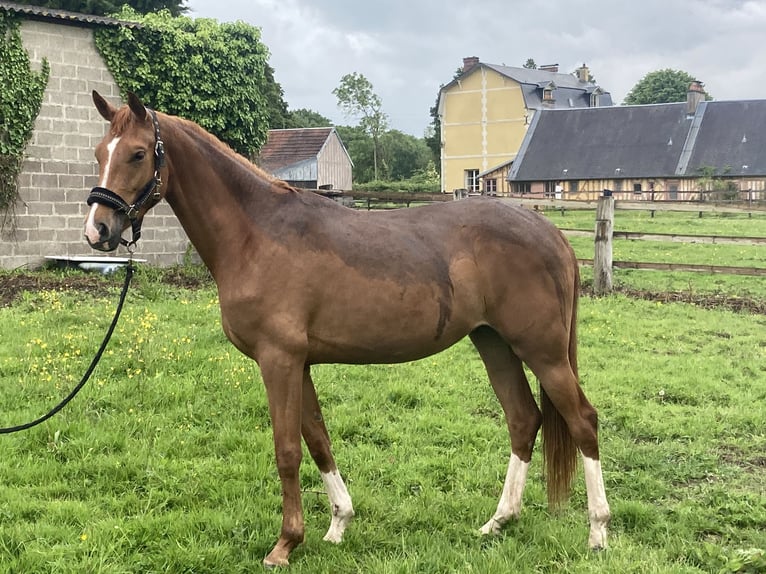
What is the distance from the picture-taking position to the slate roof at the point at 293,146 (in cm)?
Answer: 4178

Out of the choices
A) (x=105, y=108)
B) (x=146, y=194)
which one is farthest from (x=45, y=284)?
(x=146, y=194)

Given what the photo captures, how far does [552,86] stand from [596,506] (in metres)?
54.3

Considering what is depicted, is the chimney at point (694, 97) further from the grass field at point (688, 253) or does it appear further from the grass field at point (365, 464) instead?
the grass field at point (365, 464)

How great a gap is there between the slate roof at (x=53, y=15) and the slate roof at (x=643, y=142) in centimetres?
3589

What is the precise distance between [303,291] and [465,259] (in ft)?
2.98

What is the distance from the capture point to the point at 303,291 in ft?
10.5

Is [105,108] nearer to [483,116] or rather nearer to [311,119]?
[483,116]

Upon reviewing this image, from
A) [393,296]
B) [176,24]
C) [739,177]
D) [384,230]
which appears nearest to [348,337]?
[393,296]

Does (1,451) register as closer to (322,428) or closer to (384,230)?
(322,428)

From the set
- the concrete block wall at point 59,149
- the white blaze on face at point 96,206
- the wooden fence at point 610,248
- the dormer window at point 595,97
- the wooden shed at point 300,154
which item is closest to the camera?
the white blaze on face at point 96,206

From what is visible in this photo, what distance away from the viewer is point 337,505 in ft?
11.8

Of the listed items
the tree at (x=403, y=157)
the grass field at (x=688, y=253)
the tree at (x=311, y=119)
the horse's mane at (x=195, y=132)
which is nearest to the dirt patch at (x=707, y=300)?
the grass field at (x=688, y=253)

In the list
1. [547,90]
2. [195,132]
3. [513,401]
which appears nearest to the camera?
[195,132]

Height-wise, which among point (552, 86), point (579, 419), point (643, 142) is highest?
point (552, 86)
